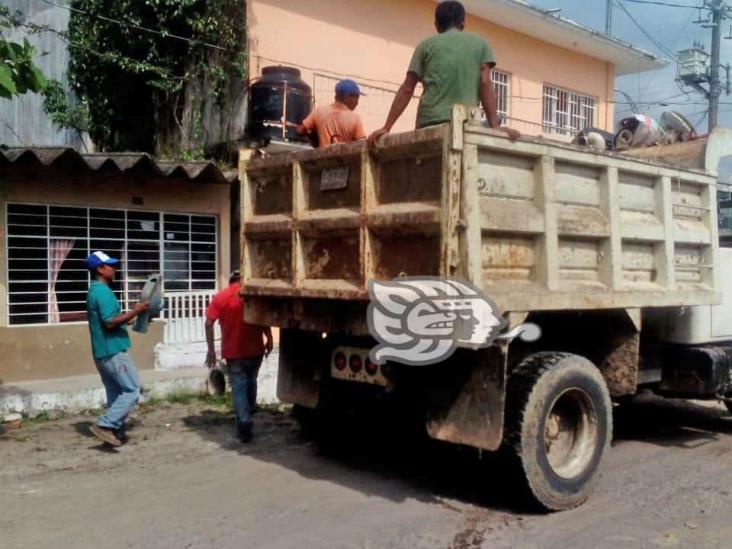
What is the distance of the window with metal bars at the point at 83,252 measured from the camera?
881cm

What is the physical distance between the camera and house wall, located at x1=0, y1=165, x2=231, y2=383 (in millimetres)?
8570

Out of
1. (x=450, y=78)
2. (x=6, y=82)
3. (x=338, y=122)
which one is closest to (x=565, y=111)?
(x=338, y=122)

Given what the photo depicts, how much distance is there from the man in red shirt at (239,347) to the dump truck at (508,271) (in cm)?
43

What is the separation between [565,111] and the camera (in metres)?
17.2

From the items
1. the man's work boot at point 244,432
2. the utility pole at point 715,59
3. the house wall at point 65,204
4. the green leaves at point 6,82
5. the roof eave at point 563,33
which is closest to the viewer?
the green leaves at point 6,82

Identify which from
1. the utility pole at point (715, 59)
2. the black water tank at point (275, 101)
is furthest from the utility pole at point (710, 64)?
the black water tank at point (275, 101)

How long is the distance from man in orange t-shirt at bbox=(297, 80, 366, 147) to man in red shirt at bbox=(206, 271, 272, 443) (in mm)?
1483

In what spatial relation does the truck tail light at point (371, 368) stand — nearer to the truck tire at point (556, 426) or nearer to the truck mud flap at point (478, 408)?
the truck mud flap at point (478, 408)

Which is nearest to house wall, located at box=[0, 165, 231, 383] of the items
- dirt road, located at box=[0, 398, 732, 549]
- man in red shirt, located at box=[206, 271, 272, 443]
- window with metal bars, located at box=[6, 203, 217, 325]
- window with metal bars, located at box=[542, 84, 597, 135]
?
window with metal bars, located at box=[6, 203, 217, 325]

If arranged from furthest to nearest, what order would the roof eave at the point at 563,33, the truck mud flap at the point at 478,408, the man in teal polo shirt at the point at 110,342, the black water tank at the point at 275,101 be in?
1. the roof eave at the point at 563,33
2. the black water tank at the point at 275,101
3. the man in teal polo shirt at the point at 110,342
4. the truck mud flap at the point at 478,408

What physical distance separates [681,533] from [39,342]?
7.03m

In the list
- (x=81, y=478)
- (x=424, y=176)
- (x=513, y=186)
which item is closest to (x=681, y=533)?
(x=513, y=186)

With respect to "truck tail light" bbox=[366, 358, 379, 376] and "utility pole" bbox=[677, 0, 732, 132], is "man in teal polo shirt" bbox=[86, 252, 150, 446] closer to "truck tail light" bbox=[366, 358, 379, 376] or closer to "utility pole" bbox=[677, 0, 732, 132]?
"truck tail light" bbox=[366, 358, 379, 376]

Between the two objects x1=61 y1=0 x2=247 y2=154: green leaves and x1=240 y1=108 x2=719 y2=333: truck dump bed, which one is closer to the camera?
x1=240 y1=108 x2=719 y2=333: truck dump bed
